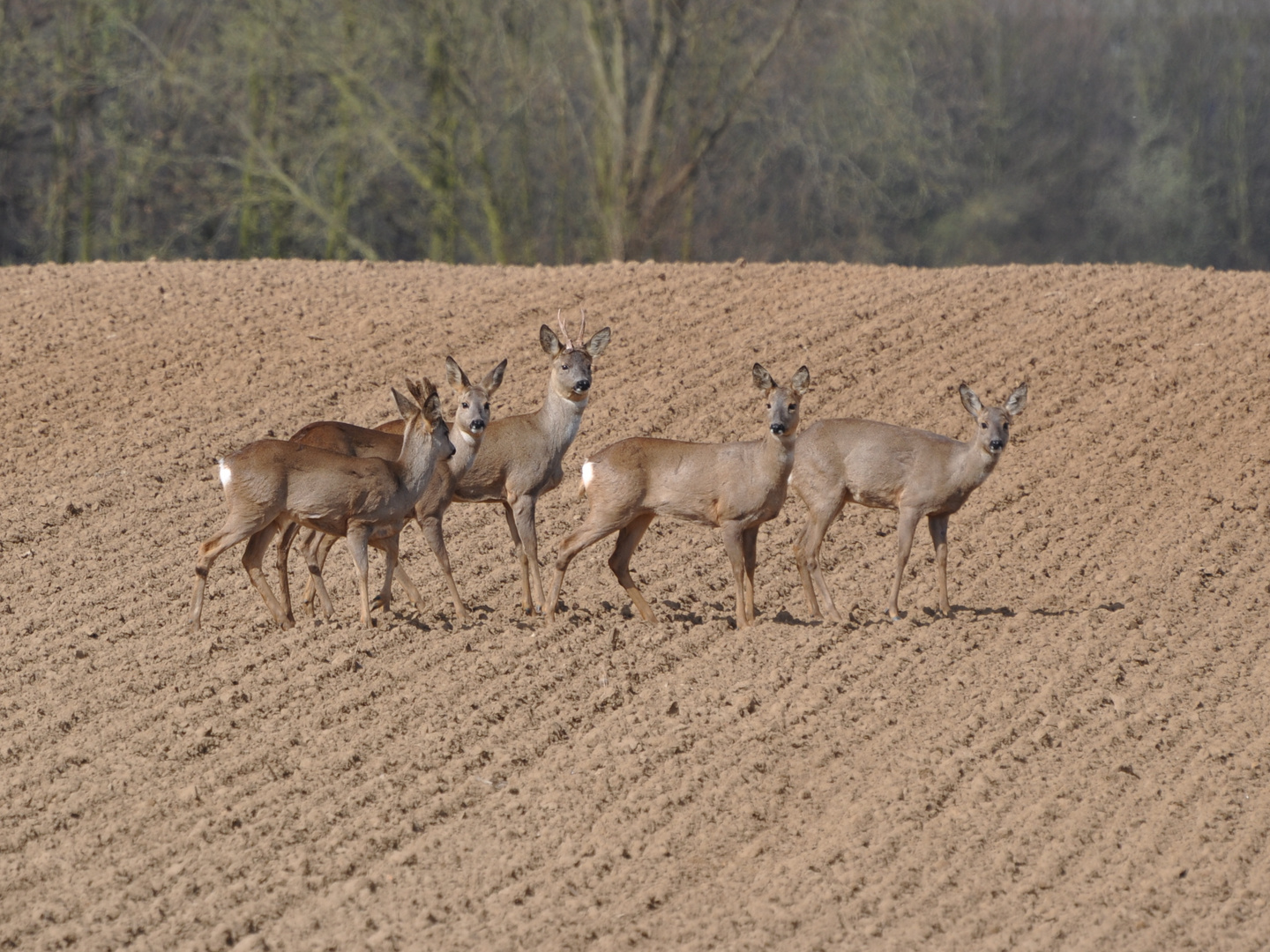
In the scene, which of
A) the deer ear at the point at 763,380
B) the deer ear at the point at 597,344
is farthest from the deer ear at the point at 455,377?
the deer ear at the point at 763,380

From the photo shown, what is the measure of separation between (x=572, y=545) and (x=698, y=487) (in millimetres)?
878

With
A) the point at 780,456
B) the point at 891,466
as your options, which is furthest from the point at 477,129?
the point at 780,456

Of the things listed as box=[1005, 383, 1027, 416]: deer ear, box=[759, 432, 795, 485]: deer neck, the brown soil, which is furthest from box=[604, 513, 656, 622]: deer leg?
box=[1005, 383, 1027, 416]: deer ear

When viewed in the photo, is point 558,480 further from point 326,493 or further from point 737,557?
point 326,493

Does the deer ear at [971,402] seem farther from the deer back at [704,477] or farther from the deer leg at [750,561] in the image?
the deer leg at [750,561]

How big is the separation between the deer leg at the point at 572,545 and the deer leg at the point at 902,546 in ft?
5.50

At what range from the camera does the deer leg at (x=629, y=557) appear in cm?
981

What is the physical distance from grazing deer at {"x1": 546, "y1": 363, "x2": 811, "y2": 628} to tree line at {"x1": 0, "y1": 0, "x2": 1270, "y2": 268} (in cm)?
1741

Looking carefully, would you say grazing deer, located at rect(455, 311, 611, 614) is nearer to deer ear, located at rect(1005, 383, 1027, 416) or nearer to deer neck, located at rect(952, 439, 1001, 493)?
deer neck, located at rect(952, 439, 1001, 493)

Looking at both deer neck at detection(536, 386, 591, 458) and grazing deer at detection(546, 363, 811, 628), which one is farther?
deer neck at detection(536, 386, 591, 458)

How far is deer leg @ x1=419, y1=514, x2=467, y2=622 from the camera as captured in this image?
9.77m

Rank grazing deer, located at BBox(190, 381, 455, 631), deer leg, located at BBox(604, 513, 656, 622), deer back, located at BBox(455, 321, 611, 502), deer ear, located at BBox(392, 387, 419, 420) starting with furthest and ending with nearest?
deer back, located at BBox(455, 321, 611, 502) < deer leg, located at BBox(604, 513, 656, 622) < deer ear, located at BBox(392, 387, 419, 420) < grazing deer, located at BBox(190, 381, 455, 631)

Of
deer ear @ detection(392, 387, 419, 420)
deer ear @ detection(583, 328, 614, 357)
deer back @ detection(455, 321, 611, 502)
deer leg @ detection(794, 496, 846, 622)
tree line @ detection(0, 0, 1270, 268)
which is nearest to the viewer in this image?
deer ear @ detection(392, 387, 419, 420)

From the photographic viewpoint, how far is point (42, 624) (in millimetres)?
10008
